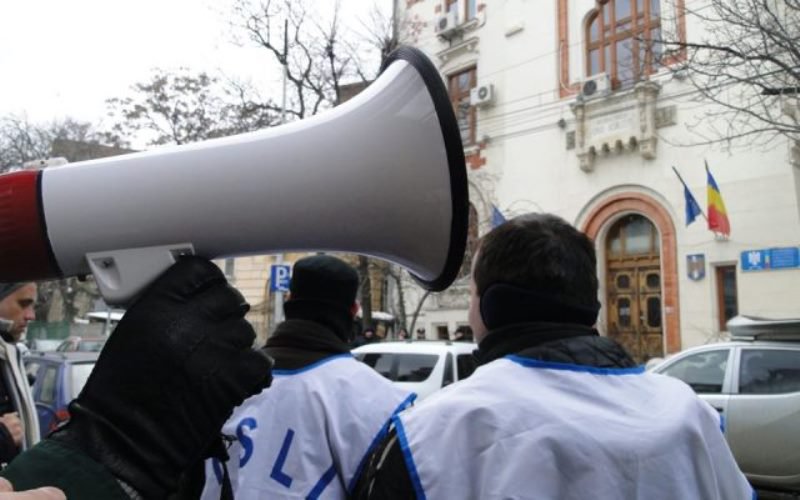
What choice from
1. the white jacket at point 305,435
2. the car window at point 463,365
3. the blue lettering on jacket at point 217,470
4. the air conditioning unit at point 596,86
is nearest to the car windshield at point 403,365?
the car window at point 463,365

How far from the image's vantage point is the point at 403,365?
8.22m

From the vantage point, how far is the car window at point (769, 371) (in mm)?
6316

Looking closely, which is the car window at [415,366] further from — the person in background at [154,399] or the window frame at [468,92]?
the window frame at [468,92]

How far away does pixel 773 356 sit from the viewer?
21.3 ft

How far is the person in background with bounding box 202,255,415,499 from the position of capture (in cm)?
204

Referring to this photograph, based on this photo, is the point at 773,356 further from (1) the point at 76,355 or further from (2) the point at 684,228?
(2) the point at 684,228

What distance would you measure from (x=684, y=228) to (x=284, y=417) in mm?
13320

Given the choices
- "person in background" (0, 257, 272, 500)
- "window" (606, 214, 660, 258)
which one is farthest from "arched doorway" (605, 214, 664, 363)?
"person in background" (0, 257, 272, 500)

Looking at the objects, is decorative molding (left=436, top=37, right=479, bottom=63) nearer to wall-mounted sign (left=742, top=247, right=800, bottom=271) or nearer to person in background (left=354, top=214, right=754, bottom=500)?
wall-mounted sign (left=742, top=247, right=800, bottom=271)

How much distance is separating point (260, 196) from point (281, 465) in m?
1.26

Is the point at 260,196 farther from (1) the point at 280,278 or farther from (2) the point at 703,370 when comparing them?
(1) the point at 280,278

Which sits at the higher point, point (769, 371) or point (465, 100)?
point (465, 100)

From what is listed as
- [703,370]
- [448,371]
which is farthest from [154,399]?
[448,371]

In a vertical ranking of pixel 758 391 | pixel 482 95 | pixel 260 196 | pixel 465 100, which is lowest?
pixel 758 391
